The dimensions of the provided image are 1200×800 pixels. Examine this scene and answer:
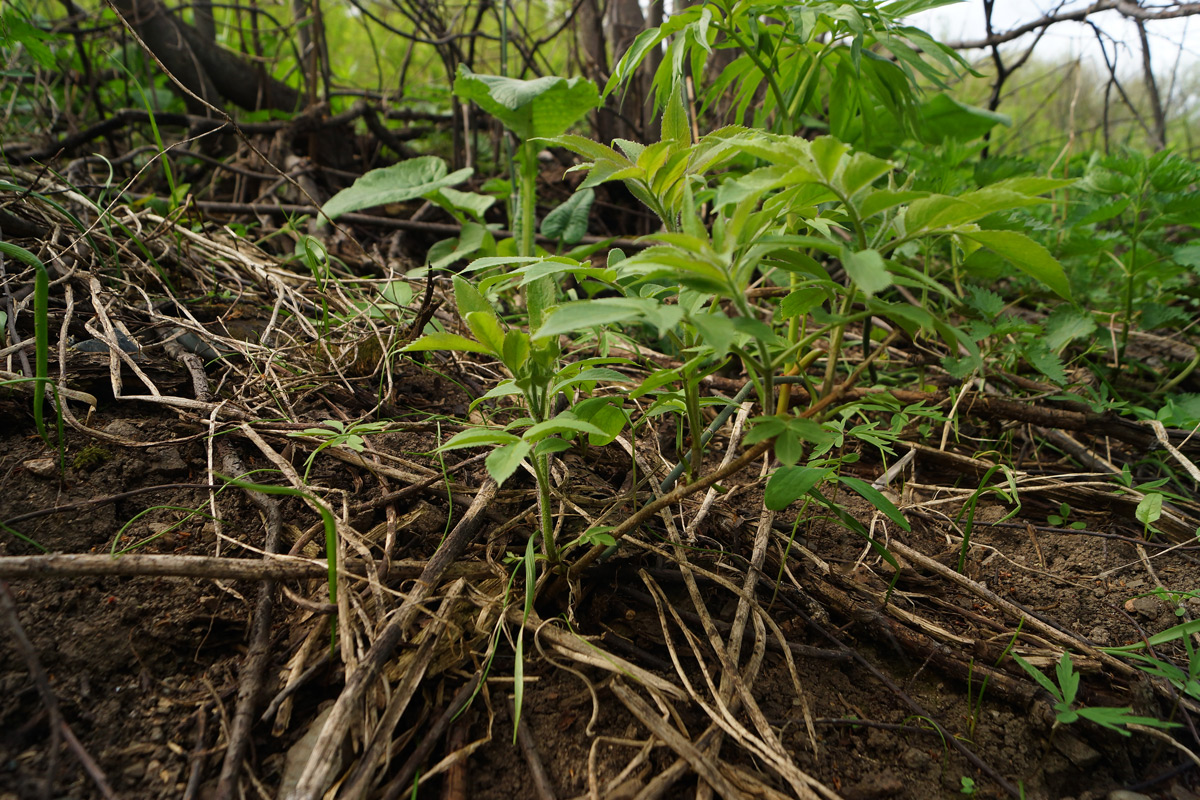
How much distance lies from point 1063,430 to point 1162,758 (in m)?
0.86

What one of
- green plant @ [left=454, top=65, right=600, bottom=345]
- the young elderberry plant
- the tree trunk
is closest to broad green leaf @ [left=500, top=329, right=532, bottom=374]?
the young elderberry plant

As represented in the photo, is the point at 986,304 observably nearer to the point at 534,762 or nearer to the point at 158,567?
the point at 534,762

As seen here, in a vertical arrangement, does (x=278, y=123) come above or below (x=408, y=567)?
above

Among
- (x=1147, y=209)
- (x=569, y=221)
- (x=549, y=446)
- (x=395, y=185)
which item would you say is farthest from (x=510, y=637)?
(x=1147, y=209)

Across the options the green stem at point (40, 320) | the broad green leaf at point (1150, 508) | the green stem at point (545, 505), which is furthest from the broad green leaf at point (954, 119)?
the green stem at point (40, 320)

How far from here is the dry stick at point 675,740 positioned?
2.38 feet

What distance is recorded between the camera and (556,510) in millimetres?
1089

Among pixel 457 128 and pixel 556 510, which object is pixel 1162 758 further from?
pixel 457 128

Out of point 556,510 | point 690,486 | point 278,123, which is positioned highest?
point 278,123

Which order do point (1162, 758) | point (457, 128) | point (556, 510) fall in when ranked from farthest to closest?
point (457, 128)
point (556, 510)
point (1162, 758)

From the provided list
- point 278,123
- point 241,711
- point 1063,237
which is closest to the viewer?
point 241,711

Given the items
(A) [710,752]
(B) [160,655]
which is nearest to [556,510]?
(A) [710,752]

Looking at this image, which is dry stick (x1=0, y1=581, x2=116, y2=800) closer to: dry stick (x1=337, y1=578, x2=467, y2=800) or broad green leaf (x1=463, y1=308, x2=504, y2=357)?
dry stick (x1=337, y1=578, x2=467, y2=800)

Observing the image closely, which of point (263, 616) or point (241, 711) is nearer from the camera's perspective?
point (241, 711)
